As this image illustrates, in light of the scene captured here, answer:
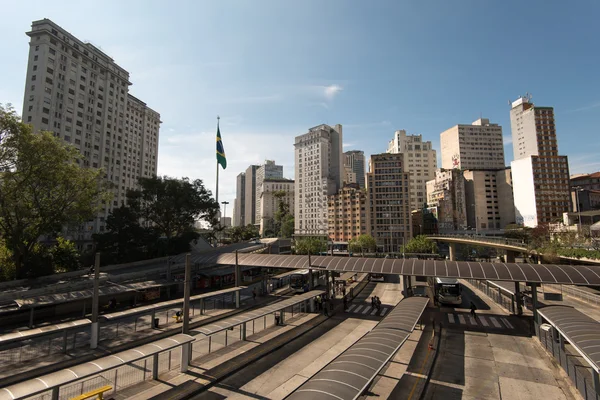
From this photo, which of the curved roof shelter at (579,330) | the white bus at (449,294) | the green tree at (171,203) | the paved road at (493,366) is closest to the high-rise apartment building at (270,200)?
the green tree at (171,203)

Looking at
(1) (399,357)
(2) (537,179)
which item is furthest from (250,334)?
(2) (537,179)

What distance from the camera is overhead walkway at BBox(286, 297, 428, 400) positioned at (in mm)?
10133

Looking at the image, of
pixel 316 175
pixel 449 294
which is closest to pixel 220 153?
pixel 449 294

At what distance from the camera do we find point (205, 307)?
31.9m

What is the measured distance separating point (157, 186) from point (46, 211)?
20.1 metres

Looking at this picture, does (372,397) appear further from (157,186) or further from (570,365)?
(157,186)

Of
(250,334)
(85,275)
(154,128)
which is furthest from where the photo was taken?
(154,128)

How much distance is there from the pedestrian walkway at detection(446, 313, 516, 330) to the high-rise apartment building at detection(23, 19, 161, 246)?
232 ft

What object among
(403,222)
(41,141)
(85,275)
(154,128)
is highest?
(154,128)

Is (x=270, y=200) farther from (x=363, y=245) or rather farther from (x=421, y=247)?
(x=421, y=247)

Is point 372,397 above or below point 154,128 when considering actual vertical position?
below

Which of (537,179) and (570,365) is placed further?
(537,179)

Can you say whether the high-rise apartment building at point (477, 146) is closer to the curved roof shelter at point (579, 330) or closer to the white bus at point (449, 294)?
the white bus at point (449, 294)

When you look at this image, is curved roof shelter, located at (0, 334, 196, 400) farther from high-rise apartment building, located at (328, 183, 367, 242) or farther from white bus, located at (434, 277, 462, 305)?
high-rise apartment building, located at (328, 183, 367, 242)
